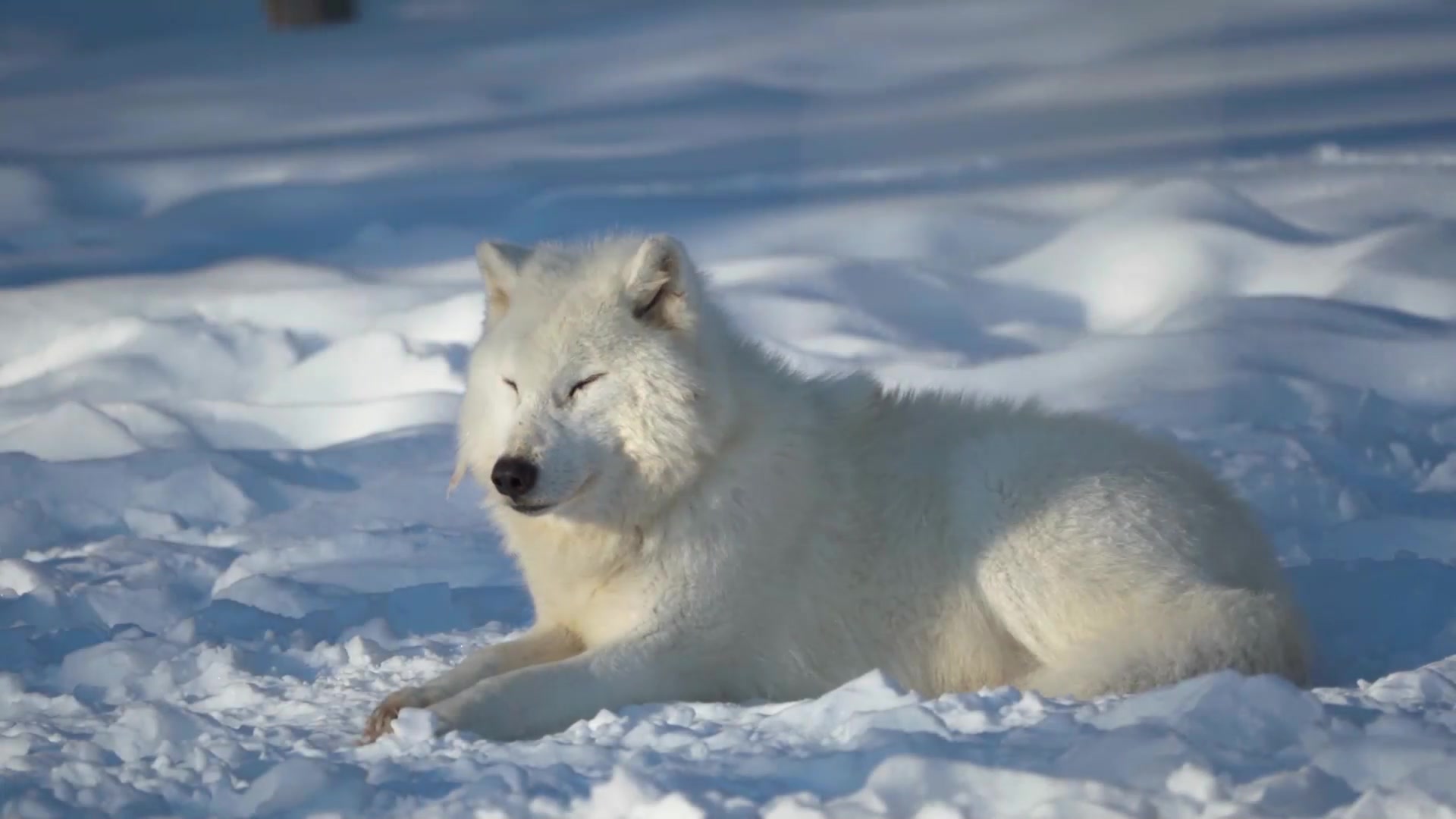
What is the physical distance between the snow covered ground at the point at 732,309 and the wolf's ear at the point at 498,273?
105cm

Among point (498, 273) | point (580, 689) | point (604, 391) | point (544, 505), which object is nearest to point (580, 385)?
point (604, 391)

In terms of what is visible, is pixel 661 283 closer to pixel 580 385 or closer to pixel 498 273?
pixel 580 385

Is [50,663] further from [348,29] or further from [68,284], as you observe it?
[348,29]

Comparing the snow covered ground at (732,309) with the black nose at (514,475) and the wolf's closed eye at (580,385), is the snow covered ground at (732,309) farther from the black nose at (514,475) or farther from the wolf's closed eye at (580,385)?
the wolf's closed eye at (580,385)

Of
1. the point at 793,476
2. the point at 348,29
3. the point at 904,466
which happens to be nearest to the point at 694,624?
the point at 793,476

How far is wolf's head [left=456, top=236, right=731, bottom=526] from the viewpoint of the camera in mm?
3775

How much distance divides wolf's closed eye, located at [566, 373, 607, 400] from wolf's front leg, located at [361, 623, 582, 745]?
2.20 feet

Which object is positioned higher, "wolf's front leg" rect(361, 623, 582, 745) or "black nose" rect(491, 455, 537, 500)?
"black nose" rect(491, 455, 537, 500)

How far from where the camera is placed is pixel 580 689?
146 inches

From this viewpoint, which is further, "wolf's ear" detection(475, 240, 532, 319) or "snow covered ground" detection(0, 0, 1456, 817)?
"wolf's ear" detection(475, 240, 532, 319)

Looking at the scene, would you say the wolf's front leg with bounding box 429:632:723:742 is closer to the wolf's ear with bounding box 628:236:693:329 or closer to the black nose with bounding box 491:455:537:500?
the black nose with bounding box 491:455:537:500

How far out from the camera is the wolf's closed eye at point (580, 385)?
12.6ft

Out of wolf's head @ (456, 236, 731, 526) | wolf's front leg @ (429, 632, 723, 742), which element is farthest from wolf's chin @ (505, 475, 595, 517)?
wolf's front leg @ (429, 632, 723, 742)

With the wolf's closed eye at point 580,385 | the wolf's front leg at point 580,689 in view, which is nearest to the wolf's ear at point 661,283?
the wolf's closed eye at point 580,385
